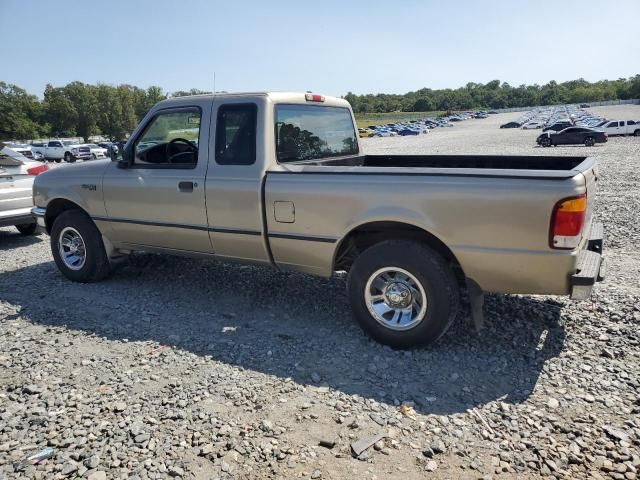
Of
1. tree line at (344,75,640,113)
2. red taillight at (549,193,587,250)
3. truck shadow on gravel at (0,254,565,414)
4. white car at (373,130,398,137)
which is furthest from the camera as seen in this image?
tree line at (344,75,640,113)

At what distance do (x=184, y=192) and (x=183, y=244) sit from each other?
22.4 inches

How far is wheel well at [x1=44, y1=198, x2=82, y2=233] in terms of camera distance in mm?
5812

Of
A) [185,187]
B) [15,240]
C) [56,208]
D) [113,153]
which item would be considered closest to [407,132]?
[15,240]

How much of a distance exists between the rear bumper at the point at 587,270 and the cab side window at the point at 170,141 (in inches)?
137

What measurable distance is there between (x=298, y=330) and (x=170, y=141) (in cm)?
248

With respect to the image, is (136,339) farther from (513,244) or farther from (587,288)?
(587,288)

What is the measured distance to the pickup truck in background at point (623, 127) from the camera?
35406mm

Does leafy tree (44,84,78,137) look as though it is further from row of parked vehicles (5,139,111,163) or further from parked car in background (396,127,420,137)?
parked car in background (396,127,420,137)

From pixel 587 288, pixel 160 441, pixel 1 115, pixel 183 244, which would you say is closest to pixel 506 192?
pixel 587 288

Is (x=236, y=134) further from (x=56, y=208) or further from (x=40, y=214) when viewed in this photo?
(x=40, y=214)

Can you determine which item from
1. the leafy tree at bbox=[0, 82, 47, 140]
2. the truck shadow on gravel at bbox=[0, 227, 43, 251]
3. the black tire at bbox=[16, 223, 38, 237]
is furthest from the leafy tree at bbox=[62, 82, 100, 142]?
the black tire at bbox=[16, 223, 38, 237]

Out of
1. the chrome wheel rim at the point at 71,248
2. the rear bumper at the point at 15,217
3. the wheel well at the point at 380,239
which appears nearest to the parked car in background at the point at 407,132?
the rear bumper at the point at 15,217

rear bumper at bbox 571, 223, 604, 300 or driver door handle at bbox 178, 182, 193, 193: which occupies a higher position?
driver door handle at bbox 178, 182, 193, 193

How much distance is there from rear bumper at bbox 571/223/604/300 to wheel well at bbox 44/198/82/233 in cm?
524
